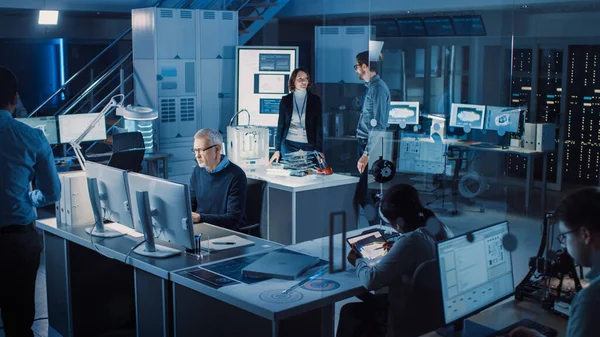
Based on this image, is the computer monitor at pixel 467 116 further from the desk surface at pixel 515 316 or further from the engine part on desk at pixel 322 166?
the desk surface at pixel 515 316

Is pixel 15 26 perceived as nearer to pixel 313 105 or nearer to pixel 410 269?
pixel 313 105

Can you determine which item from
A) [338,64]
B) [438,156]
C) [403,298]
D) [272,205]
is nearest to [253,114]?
[338,64]

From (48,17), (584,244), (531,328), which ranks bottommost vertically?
(531,328)

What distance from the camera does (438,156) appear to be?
788 cm

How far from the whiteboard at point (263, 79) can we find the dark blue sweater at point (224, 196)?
3.84 m

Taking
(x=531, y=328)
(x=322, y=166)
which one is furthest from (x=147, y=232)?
(x=322, y=166)

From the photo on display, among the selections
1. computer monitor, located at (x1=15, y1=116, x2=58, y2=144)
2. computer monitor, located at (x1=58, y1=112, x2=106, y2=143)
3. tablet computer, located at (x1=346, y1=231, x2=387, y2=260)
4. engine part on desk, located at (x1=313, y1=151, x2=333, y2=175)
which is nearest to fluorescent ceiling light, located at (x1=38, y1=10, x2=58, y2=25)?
computer monitor, located at (x1=58, y1=112, x2=106, y2=143)

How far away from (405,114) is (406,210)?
4537 millimetres

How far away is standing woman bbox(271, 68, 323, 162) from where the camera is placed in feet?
20.4

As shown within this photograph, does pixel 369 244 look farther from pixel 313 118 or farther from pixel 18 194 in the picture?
pixel 313 118

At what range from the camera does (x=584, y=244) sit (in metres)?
1.97

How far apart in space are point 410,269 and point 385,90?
2625 mm

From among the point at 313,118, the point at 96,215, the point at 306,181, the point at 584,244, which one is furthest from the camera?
the point at 313,118

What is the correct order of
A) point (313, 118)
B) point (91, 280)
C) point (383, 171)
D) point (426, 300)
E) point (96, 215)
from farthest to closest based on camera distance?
point (313, 118) < point (383, 171) < point (91, 280) < point (96, 215) < point (426, 300)
